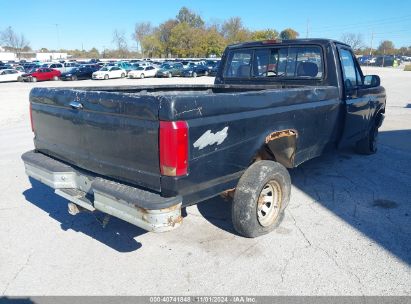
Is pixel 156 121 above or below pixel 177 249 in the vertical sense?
above

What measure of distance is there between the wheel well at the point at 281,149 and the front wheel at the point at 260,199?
245 mm

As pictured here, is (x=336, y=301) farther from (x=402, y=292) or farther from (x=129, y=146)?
(x=129, y=146)

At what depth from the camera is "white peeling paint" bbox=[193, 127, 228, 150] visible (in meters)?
2.86

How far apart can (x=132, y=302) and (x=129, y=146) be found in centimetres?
127

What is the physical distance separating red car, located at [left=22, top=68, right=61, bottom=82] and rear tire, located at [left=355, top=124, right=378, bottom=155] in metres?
32.6

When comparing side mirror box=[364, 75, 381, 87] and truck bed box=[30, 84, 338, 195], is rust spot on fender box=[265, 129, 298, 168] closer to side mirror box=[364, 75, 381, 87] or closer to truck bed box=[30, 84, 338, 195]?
truck bed box=[30, 84, 338, 195]

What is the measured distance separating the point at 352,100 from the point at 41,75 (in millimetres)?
33825

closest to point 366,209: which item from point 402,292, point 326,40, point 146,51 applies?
point 402,292

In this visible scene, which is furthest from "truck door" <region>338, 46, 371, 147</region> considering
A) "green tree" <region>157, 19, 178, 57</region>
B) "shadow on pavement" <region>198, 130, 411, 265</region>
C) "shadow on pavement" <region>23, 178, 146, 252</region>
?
"green tree" <region>157, 19, 178, 57</region>

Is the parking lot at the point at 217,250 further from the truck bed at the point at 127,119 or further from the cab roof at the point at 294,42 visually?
the cab roof at the point at 294,42

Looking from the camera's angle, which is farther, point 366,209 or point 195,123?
point 366,209

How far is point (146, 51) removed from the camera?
99.9 m

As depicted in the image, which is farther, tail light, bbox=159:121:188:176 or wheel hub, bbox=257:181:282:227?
wheel hub, bbox=257:181:282:227

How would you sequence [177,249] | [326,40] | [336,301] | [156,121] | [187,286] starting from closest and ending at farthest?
[156,121] < [336,301] < [187,286] < [177,249] < [326,40]
